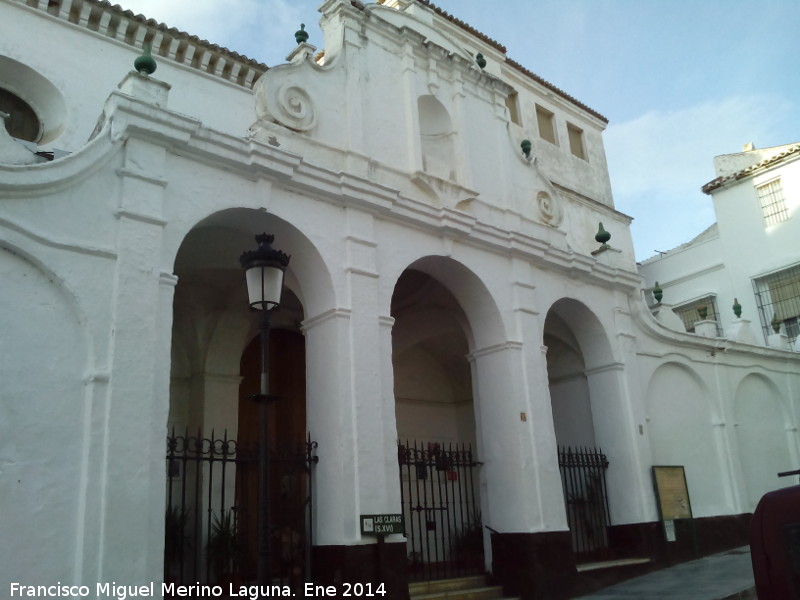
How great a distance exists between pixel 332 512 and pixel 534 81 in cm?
1518

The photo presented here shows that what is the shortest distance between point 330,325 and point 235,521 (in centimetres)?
259

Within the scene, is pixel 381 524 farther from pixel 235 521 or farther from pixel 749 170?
pixel 749 170

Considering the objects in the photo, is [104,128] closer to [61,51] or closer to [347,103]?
[347,103]

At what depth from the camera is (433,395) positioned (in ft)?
51.0

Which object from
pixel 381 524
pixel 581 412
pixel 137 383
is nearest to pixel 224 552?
pixel 381 524

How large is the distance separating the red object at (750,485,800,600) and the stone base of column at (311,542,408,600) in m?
4.67

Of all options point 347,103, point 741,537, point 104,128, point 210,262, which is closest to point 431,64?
point 347,103

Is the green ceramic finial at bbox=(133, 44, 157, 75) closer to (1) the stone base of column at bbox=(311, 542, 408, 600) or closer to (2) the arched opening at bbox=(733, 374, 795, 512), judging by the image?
(1) the stone base of column at bbox=(311, 542, 408, 600)

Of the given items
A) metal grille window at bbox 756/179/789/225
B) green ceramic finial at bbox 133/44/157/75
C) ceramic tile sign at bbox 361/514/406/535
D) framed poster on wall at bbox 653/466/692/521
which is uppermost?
metal grille window at bbox 756/179/789/225

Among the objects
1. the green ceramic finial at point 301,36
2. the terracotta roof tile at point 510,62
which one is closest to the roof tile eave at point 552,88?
the terracotta roof tile at point 510,62

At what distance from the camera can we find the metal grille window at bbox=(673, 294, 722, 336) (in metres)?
22.5

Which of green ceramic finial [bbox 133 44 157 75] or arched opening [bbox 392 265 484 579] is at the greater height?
green ceramic finial [bbox 133 44 157 75]

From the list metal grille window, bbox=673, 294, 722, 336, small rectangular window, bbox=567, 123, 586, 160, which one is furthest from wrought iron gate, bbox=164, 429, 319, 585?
metal grille window, bbox=673, 294, 722, 336

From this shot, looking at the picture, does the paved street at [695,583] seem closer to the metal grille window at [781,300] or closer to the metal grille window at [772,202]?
the metal grille window at [781,300]
